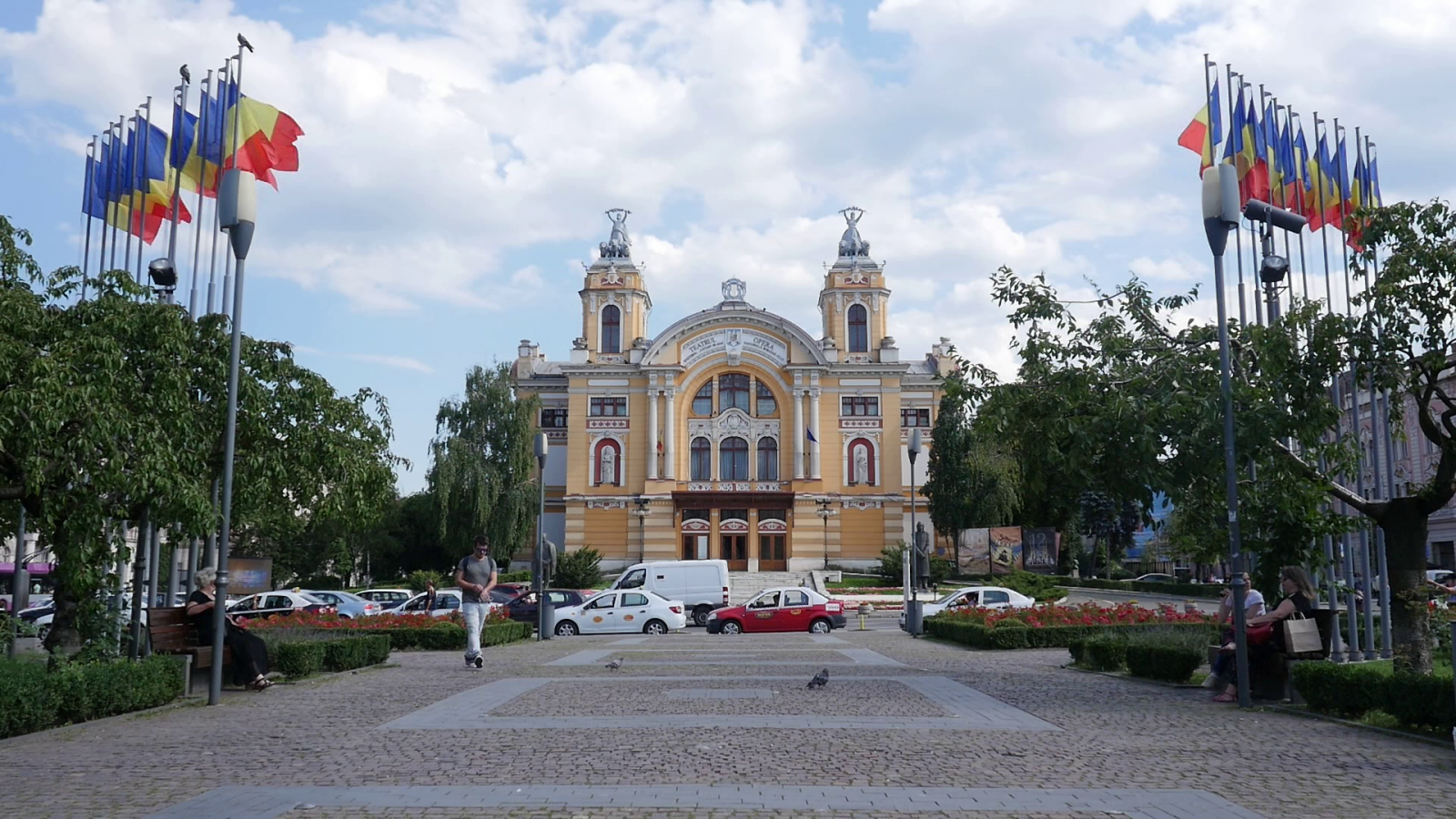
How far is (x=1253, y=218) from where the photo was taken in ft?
59.4

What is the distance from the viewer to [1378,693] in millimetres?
10258

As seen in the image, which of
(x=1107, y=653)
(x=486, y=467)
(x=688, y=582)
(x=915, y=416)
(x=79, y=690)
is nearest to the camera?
(x=79, y=690)

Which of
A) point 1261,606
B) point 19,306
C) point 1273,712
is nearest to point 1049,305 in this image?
point 1261,606

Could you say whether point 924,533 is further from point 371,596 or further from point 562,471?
point 562,471

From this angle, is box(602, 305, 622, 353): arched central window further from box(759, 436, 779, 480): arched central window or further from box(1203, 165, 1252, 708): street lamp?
box(1203, 165, 1252, 708): street lamp

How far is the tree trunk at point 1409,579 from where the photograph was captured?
12445mm

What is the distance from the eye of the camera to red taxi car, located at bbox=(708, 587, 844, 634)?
105 feet

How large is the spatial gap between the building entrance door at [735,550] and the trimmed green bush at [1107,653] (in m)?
46.5

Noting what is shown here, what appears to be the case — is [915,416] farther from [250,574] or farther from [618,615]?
[618,615]

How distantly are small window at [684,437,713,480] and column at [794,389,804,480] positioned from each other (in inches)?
186

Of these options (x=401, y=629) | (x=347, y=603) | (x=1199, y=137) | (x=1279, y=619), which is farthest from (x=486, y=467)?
(x=1279, y=619)

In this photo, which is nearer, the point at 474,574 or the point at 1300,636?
the point at 1300,636

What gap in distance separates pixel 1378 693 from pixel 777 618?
74.3 feet

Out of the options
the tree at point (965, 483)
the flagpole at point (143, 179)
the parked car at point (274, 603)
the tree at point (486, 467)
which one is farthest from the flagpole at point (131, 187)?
the tree at point (965, 483)
